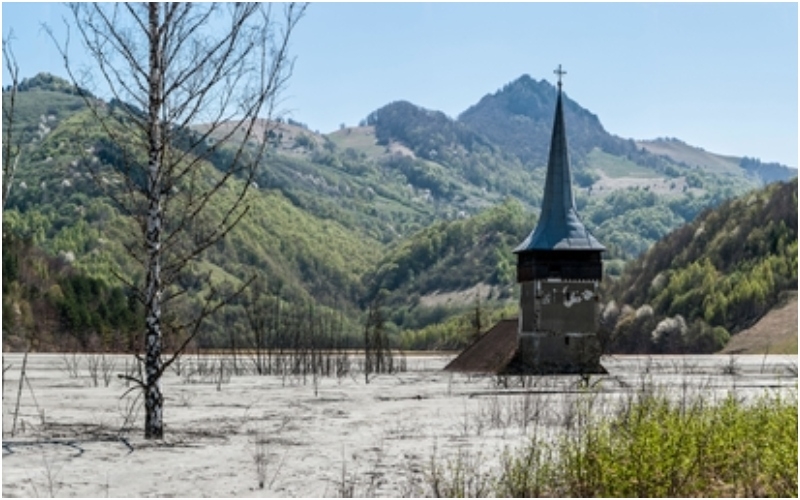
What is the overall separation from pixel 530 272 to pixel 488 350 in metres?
5.55

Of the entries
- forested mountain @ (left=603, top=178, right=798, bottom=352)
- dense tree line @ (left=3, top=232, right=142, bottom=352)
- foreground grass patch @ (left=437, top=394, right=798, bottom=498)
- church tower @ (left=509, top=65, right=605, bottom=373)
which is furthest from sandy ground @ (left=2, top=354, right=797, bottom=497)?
forested mountain @ (left=603, top=178, right=798, bottom=352)

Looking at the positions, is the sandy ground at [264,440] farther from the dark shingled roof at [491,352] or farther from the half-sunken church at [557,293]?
the dark shingled roof at [491,352]

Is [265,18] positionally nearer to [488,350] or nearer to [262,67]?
[262,67]

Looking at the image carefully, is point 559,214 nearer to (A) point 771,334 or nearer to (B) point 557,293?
(B) point 557,293

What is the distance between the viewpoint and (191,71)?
21141 millimetres

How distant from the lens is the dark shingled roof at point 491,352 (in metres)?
54.8

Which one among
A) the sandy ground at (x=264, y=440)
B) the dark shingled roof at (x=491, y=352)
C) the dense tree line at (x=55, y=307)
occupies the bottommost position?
the sandy ground at (x=264, y=440)

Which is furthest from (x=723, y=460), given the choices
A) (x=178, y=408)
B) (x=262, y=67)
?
(x=178, y=408)

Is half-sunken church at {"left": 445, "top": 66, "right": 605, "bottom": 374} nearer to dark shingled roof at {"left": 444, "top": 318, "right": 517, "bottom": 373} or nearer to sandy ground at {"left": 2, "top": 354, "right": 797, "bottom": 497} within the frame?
dark shingled roof at {"left": 444, "top": 318, "right": 517, "bottom": 373}

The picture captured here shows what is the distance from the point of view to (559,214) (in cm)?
5631

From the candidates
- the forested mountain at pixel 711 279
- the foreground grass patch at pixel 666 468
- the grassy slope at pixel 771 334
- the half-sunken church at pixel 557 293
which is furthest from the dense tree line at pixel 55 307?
the foreground grass patch at pixel 666 468

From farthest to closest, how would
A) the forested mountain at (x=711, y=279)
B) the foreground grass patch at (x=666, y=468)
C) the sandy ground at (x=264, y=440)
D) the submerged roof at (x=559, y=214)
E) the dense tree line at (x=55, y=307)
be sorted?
the forested mountain at (x=711, y=279) → the dense tree line at (x=55, y=307) → the submerged roof at (x=559, y=214) → the sandy ground at (x=264, y=440) → the foreground grass patch at (x=666, y=468)

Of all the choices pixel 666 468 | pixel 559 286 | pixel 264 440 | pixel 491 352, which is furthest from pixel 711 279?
pixel 666 468

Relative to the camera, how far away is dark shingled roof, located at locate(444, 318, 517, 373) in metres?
54.8
